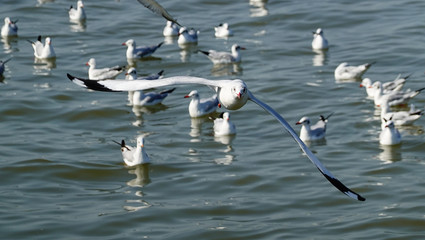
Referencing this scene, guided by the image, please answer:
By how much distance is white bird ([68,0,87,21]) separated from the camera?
23.2 metres

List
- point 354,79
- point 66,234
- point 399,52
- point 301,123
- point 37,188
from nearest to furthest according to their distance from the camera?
point 66,234, point 37,188, point 301,123, point 354,79, point 399,52

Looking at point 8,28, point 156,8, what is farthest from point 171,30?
point 156,8

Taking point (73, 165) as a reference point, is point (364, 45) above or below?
above

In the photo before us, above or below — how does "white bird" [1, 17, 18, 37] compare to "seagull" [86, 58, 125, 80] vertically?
above

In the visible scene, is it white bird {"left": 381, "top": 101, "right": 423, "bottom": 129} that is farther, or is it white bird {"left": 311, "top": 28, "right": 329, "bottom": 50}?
white bird {"left": 311, "top": 28, "right": 329, "bottom": 50}

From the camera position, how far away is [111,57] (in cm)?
2091

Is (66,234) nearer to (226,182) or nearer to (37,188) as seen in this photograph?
(37,188)

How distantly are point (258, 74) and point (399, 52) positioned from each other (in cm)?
313

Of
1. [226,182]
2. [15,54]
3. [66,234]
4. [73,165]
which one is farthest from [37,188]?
[15,54]

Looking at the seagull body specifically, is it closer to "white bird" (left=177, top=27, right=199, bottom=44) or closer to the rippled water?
the rippled water

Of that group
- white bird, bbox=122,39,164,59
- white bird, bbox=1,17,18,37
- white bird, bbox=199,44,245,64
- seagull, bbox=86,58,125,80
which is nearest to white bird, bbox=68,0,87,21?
white bird, bbox=1,17,18,37

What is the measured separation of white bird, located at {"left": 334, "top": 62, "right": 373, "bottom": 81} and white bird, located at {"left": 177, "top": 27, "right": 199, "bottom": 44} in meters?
4.15

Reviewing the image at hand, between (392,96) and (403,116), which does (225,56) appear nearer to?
(392,96)

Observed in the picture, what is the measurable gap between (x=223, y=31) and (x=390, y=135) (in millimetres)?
7635
